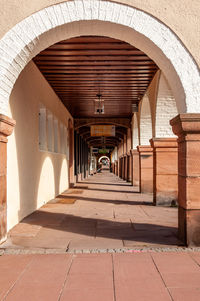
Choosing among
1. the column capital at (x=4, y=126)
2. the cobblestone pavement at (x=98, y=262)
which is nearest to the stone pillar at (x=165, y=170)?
the cobblestone pavement at (x=98, y=262)

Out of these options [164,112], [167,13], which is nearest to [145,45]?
[167,13]

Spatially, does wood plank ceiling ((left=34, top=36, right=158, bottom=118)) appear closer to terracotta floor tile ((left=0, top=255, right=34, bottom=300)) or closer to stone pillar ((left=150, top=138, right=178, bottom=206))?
stone pillar ((left=150, top=138, right=178, bottom=206))

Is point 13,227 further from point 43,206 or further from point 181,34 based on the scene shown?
point 181,34

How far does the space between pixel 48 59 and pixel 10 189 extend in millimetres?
3035

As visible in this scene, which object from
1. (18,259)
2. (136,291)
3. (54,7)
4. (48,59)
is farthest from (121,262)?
(48,59)

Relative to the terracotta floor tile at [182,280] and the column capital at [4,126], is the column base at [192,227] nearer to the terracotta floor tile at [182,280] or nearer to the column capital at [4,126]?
the terracotta floor tile at [182,280]

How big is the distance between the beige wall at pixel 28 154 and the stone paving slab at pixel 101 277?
2.17 metres

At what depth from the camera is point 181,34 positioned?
449 cm

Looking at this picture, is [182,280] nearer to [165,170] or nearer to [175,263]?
[175,263]

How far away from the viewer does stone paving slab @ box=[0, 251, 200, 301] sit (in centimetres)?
273

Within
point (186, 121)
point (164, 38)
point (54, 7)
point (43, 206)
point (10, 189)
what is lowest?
point (43, 206)

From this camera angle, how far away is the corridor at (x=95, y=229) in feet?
14.5

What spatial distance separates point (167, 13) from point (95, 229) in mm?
3336

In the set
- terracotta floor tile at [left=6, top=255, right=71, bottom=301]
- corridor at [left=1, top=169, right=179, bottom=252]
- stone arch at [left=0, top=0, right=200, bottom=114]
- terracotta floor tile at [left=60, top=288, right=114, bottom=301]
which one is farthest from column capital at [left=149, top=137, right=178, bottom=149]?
terracotta floor tile at [left=60, top=288, right=114, bottom=301]
